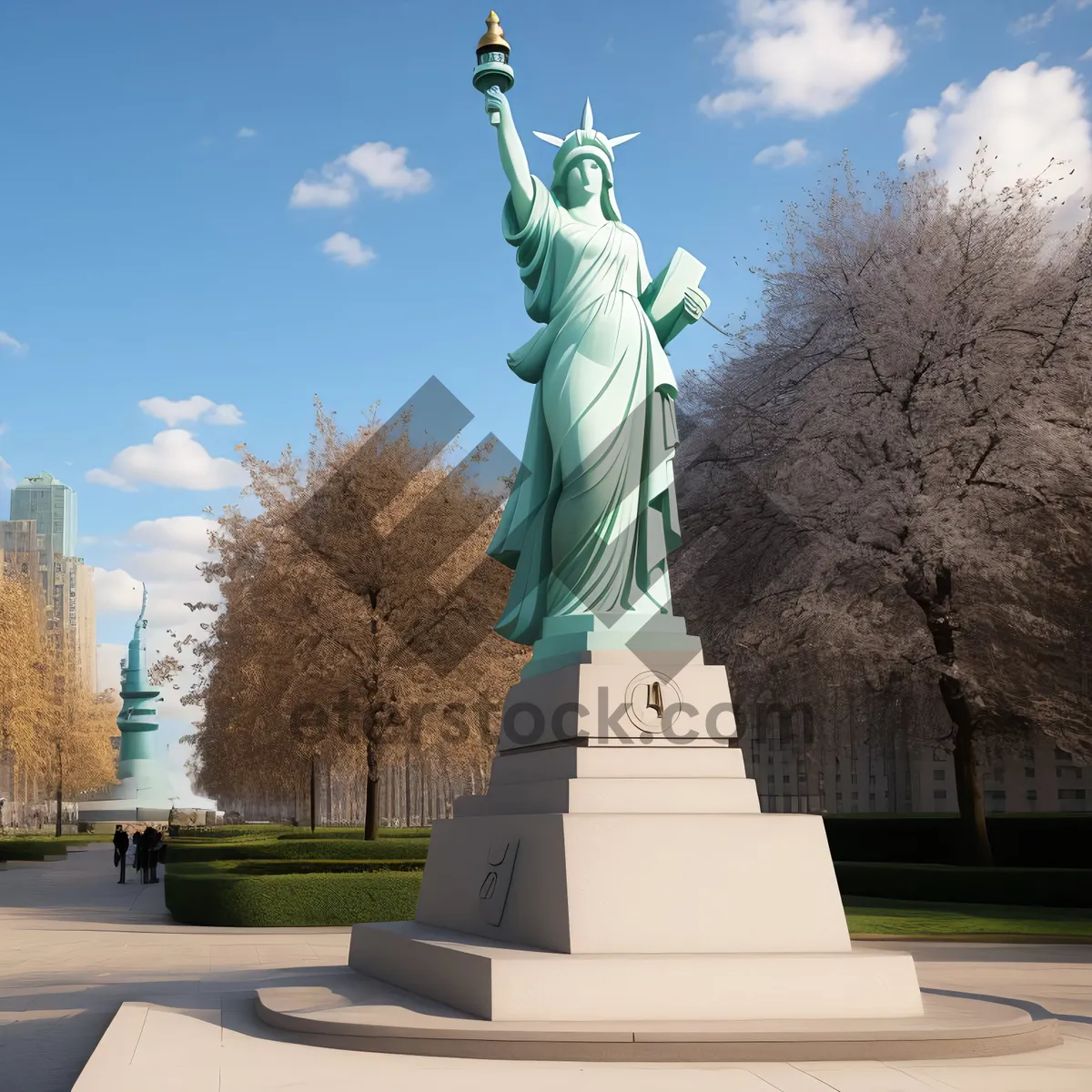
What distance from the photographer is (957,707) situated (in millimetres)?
22578

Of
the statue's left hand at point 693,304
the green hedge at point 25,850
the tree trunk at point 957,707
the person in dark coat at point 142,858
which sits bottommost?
the green hedge at point 25,850

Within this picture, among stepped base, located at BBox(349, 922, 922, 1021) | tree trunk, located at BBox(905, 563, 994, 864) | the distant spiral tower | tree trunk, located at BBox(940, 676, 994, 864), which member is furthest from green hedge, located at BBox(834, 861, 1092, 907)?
the distant spiral tower

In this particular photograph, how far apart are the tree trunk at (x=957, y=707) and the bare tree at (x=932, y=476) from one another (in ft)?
0.12

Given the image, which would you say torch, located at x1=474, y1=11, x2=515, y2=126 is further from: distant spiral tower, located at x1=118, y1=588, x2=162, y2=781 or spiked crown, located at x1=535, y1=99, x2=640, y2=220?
distant spiral tower, located at x1=118, y1=588, x2=162, y2=781

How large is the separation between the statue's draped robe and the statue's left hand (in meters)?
0.43

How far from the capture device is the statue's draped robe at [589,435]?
1100 cm

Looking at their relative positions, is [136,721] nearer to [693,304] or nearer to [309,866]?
[309,866]

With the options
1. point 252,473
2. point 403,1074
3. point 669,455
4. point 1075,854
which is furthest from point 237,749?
point 403,1074

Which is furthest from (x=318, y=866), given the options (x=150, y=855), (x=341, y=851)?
(x=150, y=855)

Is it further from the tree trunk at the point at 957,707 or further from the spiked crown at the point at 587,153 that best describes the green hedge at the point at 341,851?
the spiked crown at the point at 587,153

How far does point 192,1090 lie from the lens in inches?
259

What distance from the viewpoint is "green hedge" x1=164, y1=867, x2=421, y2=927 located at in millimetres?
19656

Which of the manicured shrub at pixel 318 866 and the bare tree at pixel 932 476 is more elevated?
the bare tree at pixel 932 476

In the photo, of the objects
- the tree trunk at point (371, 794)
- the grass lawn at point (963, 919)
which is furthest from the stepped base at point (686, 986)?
the tree trunk at point (371, 794)
